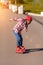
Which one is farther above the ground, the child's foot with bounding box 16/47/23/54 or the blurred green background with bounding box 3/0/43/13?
the child's foot with bounding box 16/47/23/54

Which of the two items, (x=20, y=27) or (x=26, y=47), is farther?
(x=26, y=47)

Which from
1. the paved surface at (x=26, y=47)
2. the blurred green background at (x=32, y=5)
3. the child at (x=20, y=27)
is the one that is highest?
the child at (x=20, y=27)

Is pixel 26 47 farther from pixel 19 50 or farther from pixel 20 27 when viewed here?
pixel 20 27

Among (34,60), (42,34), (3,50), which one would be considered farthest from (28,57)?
(42,34)

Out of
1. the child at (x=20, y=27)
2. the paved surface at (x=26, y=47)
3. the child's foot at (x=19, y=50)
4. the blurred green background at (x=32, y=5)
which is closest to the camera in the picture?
the paved surface at (x=26, y=47)

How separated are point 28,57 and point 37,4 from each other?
16541 mm

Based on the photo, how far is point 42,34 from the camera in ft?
45.0

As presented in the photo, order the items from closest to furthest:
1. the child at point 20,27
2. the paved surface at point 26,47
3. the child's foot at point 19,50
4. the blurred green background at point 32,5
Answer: the paved surface at point 26,47 < the child at point 20,27 < the child's foot at point 19,50 < the blurred green background at point 32,5

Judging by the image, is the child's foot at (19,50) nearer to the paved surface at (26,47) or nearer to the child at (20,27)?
the child at (20,27)

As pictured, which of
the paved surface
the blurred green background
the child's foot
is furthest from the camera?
the blurred green background

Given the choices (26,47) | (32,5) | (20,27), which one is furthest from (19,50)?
(32,5)

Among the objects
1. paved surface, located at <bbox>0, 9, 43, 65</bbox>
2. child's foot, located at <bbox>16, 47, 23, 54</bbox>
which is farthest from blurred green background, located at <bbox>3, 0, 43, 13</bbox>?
child's foot, located at <bbox>16, 47, 23, 54</bbox>

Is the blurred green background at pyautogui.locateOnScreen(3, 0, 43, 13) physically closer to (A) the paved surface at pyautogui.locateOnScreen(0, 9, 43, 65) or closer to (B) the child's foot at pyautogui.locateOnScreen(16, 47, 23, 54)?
(A) the paved surface at pyautogui.locateOnScreen(0, 9, 43, 65)

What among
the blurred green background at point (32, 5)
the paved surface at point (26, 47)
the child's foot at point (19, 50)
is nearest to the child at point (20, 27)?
the child's foot at point (19, 50)
